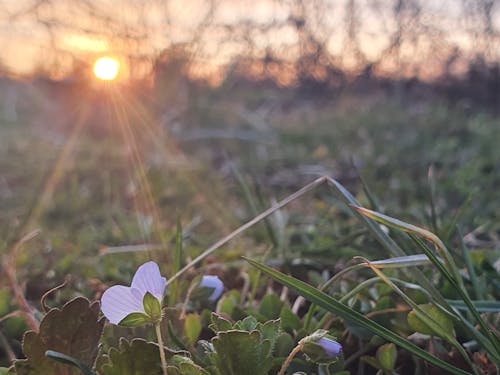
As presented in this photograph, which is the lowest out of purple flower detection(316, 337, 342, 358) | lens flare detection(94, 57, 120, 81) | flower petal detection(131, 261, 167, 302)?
purple flower detection(316, 337, 342, 358)

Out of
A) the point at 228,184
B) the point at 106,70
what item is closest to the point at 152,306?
the point at 106,70

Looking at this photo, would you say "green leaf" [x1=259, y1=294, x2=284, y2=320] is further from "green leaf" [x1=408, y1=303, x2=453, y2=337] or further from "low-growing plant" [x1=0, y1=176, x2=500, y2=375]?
"green leaf" [x1=408, y1=303, x2=453, y2=337]

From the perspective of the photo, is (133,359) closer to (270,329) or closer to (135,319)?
(135,319)

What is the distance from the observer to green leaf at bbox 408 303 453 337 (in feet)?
2.76

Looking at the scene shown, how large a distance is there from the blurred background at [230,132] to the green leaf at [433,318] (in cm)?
31

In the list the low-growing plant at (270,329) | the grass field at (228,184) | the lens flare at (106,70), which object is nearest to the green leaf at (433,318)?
the low-growing plant at (270,329)

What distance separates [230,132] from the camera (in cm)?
418

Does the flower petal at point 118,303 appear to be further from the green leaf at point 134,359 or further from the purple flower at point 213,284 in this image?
the purple flower at point 213,284

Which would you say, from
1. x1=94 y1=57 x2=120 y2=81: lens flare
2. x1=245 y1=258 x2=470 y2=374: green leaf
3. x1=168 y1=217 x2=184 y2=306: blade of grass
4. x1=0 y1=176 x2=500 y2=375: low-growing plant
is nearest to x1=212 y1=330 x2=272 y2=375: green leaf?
x1=0 y1=176 x2=500 y2=375: low-growing plant

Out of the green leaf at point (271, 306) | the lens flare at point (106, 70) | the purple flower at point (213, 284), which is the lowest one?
the green leaf at point (271, 306)

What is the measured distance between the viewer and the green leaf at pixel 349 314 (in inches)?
29.6

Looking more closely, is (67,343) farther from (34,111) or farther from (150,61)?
(34,111)

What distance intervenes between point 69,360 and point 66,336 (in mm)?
58

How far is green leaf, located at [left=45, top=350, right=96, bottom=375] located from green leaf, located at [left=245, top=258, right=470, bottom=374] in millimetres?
237
